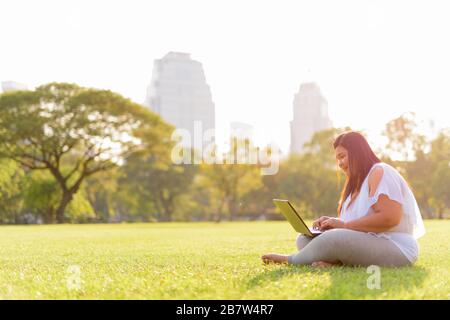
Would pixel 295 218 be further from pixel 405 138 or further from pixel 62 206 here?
pixel 405 138

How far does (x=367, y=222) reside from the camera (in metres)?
5.86

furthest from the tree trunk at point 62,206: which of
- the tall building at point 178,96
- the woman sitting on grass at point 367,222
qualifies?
the tall building at point 178,96

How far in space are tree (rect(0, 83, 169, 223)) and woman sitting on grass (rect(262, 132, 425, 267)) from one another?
39888mm

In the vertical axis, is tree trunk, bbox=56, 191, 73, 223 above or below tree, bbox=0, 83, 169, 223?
below

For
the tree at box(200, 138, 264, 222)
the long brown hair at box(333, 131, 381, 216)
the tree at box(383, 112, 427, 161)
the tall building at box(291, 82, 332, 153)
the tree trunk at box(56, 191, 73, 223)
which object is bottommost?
the tree trunk at box(56, 191, 73, 223)

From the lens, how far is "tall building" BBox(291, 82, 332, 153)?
637 ft

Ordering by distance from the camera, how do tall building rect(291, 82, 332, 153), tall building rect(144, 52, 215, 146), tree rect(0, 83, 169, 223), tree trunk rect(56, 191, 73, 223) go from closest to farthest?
tree rect(0, 83, 169, 223)
tree trunk rect(56, 191, 73, 223)
tall building rect(144, 52, 215, 146)
tall building rect(291, 82, 332, 153)

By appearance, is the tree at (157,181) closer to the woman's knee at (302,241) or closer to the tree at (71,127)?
the tree at (71,127)

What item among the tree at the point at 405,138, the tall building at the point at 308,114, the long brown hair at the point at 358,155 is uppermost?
the tall building at the point at 308,114

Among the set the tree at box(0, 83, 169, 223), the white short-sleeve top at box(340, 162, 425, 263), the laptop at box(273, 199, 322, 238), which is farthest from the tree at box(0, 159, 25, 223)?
the white short-sleeve top at box(340, 162, 425, 263)

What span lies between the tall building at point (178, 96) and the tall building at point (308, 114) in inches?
1505

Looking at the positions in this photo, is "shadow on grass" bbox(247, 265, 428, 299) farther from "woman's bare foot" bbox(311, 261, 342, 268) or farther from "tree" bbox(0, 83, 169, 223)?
"tree" bbox(0, 83, 169, 223)

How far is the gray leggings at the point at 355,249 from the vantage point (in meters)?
5.87

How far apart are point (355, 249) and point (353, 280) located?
3.20 feet
